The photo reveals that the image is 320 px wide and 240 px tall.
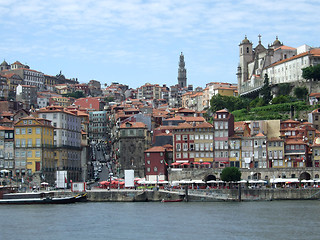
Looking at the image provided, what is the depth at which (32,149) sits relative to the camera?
105m

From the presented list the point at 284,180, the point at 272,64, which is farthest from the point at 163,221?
the point at 272,64

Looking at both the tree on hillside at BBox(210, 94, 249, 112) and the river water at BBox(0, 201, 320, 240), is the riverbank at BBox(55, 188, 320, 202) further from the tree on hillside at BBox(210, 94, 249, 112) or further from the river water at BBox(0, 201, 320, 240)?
the tree on hillside at BBox(210, 94, 249, 112)

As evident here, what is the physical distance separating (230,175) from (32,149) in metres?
28.9

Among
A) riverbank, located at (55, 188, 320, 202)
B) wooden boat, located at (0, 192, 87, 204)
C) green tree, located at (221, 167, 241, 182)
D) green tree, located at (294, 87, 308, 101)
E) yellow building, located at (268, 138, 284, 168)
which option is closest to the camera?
wooden boat, located at (0, 192, 87, 204)

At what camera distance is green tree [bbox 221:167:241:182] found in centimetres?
9706

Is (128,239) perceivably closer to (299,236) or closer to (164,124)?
(299,236)

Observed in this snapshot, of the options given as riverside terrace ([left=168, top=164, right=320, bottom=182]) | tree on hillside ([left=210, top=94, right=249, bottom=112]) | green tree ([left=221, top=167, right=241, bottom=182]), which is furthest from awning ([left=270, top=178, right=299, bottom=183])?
tree on hillside ([left=210, top=94, right=249, bottom=112])

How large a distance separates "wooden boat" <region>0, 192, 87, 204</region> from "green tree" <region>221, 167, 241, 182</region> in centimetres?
1854

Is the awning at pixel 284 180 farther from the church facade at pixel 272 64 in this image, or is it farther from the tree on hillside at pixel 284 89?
the tree on hillside at pixel 284 89

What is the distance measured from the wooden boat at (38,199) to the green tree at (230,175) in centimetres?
1854

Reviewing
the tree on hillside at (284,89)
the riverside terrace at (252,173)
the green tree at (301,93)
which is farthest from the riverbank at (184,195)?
the tree on hillside at (284,89)

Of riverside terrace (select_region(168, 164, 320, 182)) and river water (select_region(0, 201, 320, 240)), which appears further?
riverside terrace (select_region(168, 164, 320, 182))

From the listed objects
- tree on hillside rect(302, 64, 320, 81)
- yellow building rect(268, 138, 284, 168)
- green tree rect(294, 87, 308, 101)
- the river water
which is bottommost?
the river water

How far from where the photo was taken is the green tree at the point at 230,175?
97062 mm
